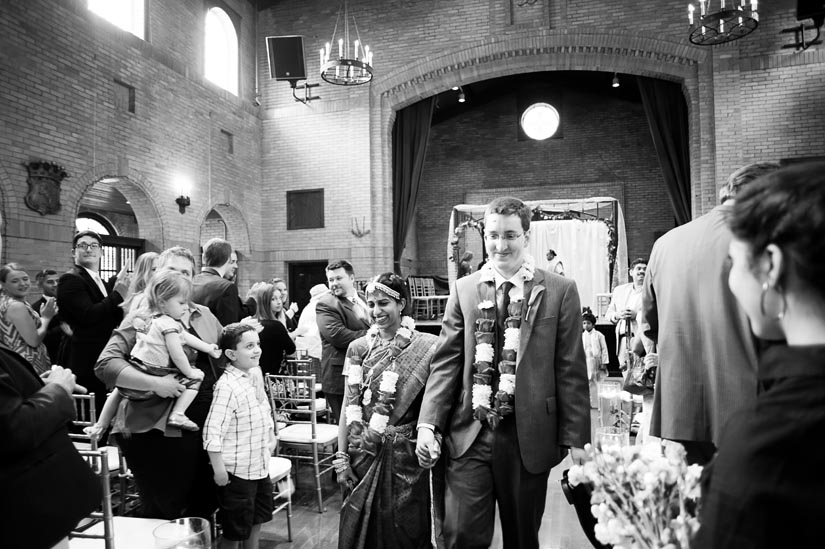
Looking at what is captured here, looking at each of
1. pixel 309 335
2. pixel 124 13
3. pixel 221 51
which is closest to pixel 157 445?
pixel 309 335

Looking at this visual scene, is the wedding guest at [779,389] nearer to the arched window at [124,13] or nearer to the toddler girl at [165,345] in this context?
the toddler girl at [165,345]

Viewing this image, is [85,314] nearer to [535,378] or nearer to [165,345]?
[165,345]

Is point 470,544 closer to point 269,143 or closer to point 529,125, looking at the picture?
point 269,143

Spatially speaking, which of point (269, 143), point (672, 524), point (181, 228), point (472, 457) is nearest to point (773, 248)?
point (672, 524)

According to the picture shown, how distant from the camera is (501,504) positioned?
221 centimetres

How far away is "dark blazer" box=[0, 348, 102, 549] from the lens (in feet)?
4.58

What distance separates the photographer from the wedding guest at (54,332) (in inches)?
191

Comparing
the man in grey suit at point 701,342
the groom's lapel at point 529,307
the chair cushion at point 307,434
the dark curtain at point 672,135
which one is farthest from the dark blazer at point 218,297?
the dark curtain at point 672,135

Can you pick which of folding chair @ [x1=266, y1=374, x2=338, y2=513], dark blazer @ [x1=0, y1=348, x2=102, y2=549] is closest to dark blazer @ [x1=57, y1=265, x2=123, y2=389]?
folding chair @ [x1=266, y1=374, x2=338, y2=513]

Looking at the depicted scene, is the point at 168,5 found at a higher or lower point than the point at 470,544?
higher

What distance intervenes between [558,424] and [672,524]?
1261 mm

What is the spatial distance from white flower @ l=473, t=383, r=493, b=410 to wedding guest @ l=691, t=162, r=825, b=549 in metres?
1.40

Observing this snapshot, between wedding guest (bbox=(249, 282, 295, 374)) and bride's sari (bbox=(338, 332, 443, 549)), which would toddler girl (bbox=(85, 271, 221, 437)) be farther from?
wedding guest (bbox=(249, 282, 295, 374))

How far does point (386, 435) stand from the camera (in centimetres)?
247
